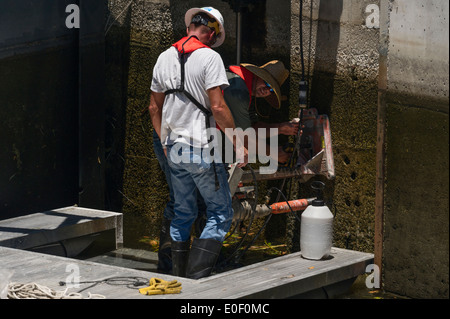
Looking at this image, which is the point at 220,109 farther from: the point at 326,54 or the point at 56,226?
the point at 56,226

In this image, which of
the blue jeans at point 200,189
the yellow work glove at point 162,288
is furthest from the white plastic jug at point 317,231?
the yellow work glove at point 162,288

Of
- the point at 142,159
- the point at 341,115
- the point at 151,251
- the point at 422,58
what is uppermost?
the point at 422,58

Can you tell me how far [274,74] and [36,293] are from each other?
8.49 ft

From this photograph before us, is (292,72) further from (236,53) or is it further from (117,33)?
(117,33)

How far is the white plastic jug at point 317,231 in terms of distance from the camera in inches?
261

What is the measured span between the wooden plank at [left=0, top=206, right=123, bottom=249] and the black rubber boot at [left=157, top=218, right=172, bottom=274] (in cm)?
113

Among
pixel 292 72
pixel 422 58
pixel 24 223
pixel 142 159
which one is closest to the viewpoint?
pixel 422 58

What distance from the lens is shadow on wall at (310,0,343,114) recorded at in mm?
7023

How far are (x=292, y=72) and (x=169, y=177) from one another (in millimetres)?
1394

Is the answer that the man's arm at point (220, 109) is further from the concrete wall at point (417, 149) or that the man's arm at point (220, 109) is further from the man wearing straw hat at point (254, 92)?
the concrete wall at point (417, 149)

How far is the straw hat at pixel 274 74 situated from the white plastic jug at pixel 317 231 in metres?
0.93

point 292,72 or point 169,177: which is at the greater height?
point 292,72
